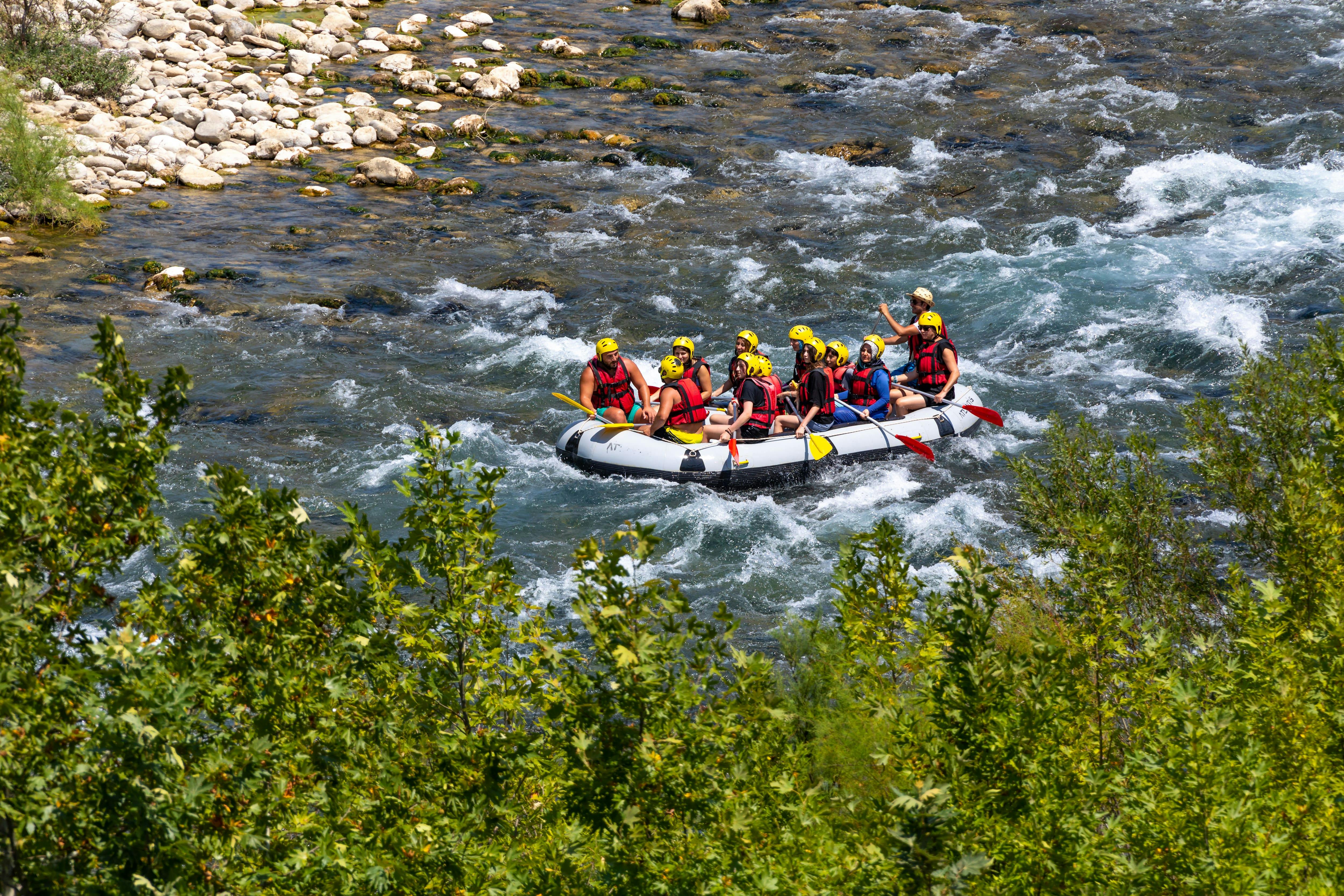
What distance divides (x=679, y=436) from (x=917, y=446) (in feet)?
7.92

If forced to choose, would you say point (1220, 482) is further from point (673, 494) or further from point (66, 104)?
point (66, 104)

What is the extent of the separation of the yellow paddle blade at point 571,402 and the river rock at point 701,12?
15.9 meters

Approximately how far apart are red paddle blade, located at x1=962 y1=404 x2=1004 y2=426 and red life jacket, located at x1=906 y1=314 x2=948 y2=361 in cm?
78

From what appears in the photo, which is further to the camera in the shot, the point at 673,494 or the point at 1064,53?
the point at 1064,53

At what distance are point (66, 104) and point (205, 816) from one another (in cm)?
1855

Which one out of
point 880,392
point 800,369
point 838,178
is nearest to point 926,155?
point 838,178

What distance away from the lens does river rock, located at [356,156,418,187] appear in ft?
61.4

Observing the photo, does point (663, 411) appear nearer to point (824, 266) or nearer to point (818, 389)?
point (818, 389)

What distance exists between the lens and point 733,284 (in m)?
16.0

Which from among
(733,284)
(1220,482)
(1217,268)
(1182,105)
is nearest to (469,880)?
(1220,482)

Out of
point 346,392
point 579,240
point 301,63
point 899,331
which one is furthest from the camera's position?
point 301,63

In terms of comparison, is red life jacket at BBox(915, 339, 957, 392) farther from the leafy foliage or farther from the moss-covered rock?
the moss-covered rock

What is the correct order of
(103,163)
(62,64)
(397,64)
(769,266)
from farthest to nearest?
(397,64), (62,64), (103,163), (769,266)

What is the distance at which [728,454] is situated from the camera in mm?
11422
